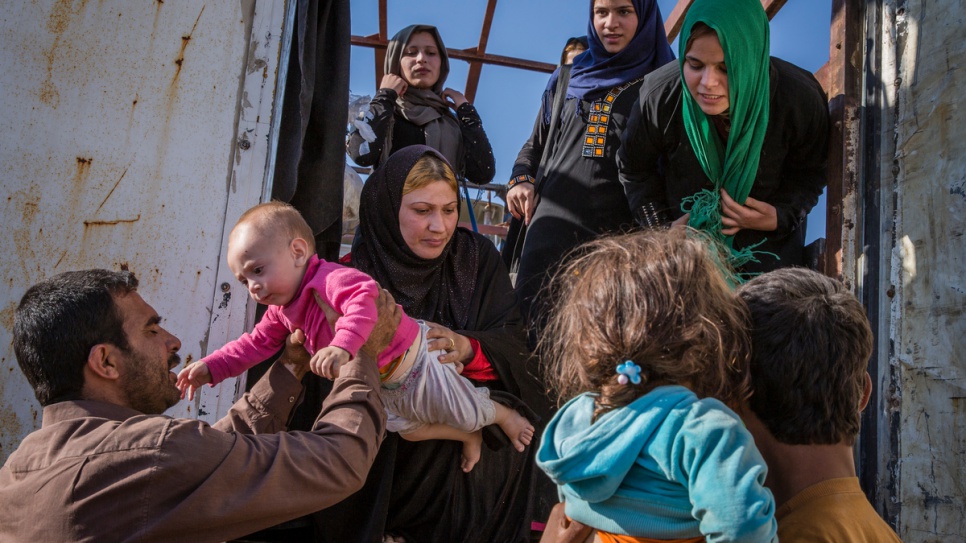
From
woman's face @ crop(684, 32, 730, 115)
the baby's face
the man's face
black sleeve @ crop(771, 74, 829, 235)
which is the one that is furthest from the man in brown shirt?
black sleeve @ crop(771, 74, 829, 235)

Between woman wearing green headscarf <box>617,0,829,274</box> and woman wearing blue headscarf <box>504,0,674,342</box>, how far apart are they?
1.33 ft

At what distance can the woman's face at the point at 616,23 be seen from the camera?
3.59 m

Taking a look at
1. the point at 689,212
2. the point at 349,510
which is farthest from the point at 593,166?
the point at 349,510

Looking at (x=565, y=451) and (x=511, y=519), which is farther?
(x=511, y=519)

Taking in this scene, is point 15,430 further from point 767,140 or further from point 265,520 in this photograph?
point 767,140

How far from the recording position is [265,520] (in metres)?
1.94

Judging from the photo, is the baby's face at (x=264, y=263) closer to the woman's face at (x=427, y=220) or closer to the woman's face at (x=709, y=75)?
the woman's face at (x=427, y=220)

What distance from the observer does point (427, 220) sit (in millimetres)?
2996

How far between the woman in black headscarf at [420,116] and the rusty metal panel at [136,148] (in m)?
0.95

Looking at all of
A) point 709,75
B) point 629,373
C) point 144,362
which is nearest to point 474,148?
point 709,75

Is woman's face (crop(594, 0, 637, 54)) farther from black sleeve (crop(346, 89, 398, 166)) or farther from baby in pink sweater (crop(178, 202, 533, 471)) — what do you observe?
baby in pink sweater (crop(178, 202, 533, 471))

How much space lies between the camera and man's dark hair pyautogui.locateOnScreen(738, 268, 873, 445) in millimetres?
1642

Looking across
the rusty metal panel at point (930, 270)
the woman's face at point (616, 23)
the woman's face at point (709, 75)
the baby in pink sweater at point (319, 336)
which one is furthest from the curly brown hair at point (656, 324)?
the woman's face at point (616, 23)

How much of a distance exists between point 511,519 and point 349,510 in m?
0.57
